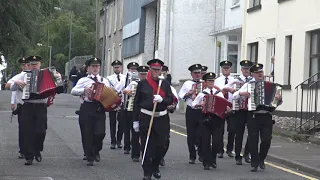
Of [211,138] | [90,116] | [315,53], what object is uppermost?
[315,53]

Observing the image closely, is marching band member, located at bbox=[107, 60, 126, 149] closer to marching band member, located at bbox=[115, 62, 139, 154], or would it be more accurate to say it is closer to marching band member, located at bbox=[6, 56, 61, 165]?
marching band member, located at bbox=[115, 62, 139, 154]

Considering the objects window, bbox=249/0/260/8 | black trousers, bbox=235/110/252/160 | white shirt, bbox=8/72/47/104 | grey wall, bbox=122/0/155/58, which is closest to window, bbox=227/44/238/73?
window, bbox=249/0/260/8

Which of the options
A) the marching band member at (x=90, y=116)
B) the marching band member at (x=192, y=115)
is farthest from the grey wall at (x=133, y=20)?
the marching band member at (x=90, y=116)

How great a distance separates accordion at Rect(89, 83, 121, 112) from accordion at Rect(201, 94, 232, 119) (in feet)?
5.69

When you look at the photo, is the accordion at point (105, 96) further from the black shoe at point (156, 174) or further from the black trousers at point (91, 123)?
the black shoe at point (156, 174)

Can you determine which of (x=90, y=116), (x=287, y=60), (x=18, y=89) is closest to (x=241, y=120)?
(x=90, y=116)

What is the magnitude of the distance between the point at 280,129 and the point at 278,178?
9190mm

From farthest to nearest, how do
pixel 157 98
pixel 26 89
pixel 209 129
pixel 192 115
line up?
1. pixel 192 115
2. pixel 209 129
3. pixel 26 89
4. pixel 157 98

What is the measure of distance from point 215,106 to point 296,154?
3543 millimetres

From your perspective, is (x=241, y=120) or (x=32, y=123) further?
(x=241, y=120)

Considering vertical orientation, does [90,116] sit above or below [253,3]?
below

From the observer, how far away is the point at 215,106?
1366cm

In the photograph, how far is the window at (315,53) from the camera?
21391mm

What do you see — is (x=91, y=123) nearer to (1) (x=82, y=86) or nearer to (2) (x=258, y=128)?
(1) (x=82, y=86)
